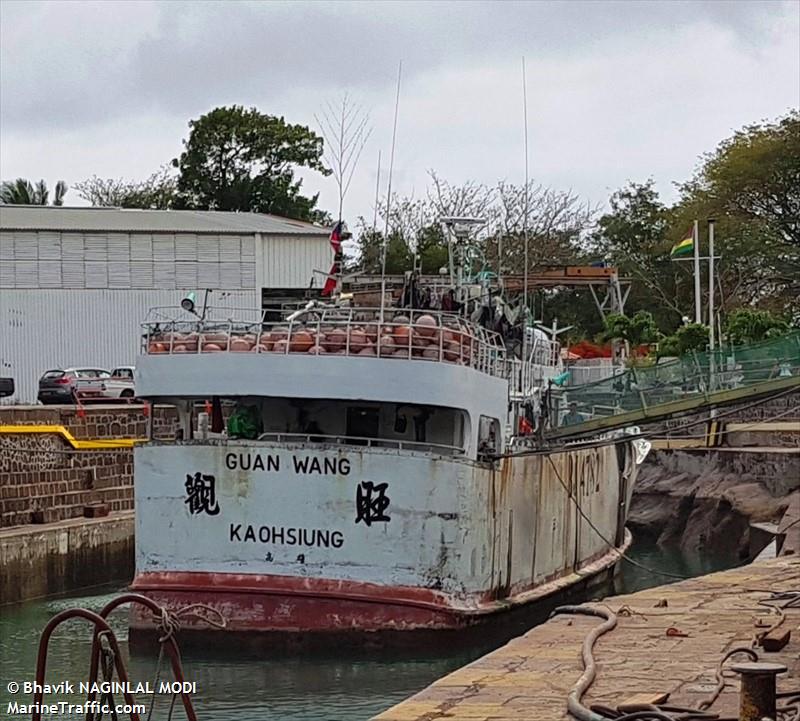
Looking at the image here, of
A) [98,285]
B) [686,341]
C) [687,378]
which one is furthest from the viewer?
[98,285]

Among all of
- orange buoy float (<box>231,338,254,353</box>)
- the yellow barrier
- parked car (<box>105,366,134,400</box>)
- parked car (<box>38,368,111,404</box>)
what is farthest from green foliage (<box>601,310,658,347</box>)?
orange buoy float (<box>231,338,254,353</box>)

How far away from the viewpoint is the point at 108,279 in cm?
4422

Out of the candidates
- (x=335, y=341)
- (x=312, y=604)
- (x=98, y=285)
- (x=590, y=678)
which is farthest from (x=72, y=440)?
(x=590, y=678)

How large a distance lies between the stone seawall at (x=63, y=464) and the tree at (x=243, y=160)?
33.4m

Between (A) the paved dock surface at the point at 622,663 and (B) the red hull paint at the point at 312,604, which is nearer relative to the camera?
(A) the paved dock surface at the point at 622,663

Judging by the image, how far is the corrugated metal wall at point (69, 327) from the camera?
43188 mm

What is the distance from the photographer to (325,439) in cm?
2078

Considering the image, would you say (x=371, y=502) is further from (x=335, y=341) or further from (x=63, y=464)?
(x=63, y=464)

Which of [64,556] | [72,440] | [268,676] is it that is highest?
[72,440]

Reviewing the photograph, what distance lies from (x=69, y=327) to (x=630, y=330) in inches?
604

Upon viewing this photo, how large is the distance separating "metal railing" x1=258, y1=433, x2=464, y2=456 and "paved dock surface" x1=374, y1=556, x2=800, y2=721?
3.51 m

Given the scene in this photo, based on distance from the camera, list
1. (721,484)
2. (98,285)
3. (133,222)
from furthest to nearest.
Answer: (133,222) < (98,285) < (721,484)

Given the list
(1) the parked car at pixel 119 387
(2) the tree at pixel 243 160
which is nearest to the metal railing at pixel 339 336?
(1) the parked car at pixel 119 387

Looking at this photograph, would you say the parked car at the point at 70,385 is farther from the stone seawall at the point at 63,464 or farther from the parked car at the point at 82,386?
the stone seawall at the point at 63,464
